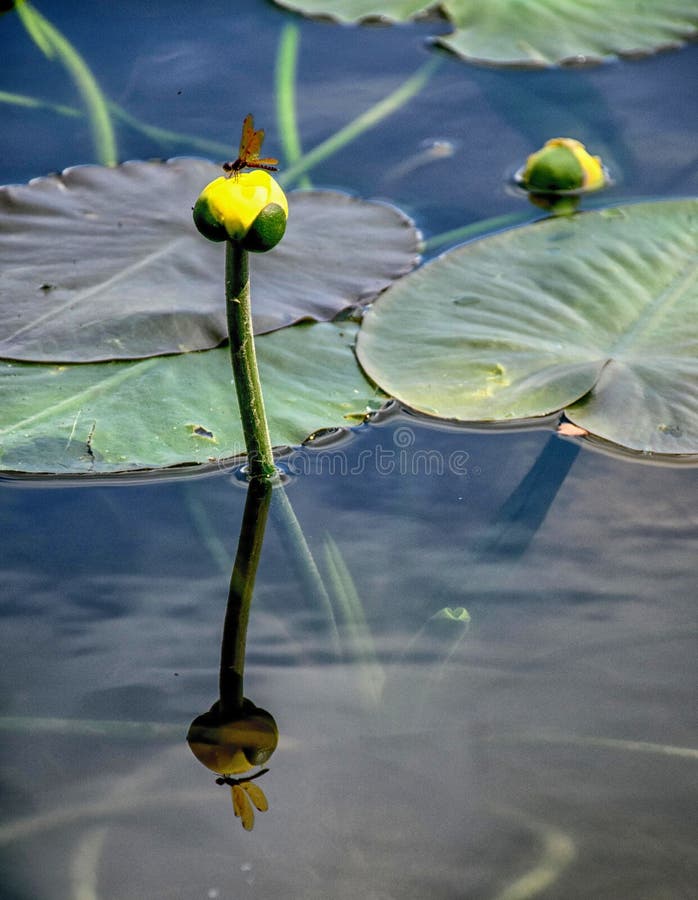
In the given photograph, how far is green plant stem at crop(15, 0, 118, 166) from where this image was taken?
2.48 m

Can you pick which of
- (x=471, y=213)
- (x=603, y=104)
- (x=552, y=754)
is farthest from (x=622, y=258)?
(x=552, y=754)

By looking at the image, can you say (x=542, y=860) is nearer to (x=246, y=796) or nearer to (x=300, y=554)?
(x=246, y=796)

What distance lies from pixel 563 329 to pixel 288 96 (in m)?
1.19

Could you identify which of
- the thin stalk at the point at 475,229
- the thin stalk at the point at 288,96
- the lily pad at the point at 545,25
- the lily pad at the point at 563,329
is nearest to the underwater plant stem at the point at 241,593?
the lily pad at the point at 563,329

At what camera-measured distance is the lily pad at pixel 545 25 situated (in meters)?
2.69

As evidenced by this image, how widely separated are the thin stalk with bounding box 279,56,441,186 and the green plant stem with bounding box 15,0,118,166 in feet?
1.41

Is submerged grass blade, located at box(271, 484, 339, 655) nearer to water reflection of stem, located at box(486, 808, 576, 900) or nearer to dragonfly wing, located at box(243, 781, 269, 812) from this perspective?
dragonfly wing, located at box(243, 781, 269, 812)

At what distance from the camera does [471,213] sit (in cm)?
226

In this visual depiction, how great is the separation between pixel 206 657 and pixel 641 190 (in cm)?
154

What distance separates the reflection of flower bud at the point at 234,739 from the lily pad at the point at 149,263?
71 cm

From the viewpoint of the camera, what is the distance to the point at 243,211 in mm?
1203

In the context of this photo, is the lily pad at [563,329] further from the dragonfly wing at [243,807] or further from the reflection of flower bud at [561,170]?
the dragonfly wing at [243,807]

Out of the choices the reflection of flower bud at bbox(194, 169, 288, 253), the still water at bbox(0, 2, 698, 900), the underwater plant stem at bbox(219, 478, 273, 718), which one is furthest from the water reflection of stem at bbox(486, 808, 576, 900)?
the reflection of flower bud at bbox(194, 169, 288, 253)

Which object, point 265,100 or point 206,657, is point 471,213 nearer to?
point 265,100
